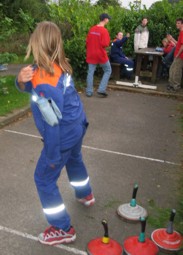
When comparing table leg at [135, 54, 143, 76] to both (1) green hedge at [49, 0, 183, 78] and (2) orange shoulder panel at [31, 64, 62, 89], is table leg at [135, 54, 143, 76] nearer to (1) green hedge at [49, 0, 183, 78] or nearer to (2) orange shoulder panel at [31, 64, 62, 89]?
(1) green hedge at [49, 0, 183, 78]

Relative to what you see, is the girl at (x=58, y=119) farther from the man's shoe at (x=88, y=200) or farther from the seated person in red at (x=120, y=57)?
the seated person in red at (x=120, y=57)

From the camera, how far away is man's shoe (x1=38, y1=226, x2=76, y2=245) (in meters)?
3.35

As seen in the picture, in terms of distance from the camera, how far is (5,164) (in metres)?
5.02

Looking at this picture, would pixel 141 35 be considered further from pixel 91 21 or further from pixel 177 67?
pixel 177 67

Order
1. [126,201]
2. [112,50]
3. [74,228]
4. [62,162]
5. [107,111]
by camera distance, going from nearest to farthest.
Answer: [62,162], [74,228], [126,201], [107,111], [112,50]

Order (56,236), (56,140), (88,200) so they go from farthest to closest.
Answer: (88,200) → (56,236) → (56,140)

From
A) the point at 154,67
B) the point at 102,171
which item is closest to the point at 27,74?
the point at 102,171

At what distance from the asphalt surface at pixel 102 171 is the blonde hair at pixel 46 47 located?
1660 millimetres

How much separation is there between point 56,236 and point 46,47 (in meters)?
A: 1.72

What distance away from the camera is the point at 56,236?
3354 mm

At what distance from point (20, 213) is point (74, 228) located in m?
0.64

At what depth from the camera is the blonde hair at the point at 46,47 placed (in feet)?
9.70

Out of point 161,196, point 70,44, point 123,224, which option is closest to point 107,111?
point 70,44

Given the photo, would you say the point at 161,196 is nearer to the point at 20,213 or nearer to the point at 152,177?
the point at 152,177
